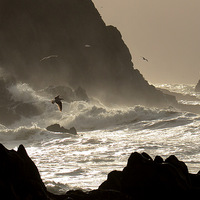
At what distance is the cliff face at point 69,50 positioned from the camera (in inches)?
4592

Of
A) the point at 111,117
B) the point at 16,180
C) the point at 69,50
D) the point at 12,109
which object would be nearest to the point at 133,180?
Answer: the point at 16,180

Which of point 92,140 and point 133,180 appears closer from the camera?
point 133,180

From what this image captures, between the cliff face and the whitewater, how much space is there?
20163mm

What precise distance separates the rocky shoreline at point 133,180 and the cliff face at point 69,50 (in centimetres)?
9757

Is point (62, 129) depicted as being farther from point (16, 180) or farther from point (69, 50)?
point (69, 50)

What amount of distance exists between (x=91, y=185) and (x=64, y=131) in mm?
33596

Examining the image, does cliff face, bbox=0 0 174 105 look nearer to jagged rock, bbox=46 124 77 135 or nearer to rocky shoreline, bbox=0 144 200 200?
jagged rock, bbox=46 124 77 135

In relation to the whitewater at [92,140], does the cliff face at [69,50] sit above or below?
above

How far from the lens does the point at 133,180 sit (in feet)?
50.1

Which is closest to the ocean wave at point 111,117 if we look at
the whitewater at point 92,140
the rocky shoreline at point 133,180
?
the whitewater at point 92,140

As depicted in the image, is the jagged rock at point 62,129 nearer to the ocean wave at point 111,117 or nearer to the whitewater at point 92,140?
the whitewater at point 92,140

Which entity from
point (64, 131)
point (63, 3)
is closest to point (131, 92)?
point (63, 3)

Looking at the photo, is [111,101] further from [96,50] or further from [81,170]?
[81,170]

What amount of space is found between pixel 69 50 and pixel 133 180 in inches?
4372
